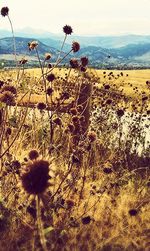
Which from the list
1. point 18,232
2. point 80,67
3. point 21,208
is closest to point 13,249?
point 18,232

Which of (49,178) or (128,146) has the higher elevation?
(49,178)

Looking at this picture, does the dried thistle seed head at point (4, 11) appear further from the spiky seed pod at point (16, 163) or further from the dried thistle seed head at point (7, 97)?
the spiky seed pod at point (16, 163)

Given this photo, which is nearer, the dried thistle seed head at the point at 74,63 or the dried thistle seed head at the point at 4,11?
the dried thistle seed head at the point at 74,63

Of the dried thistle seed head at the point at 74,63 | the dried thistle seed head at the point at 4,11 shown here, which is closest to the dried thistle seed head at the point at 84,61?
the dried thistle seed head at the point at 74,63

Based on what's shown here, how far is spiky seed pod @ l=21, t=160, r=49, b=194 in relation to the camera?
1792 mm

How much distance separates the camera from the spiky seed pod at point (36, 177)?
1.79m

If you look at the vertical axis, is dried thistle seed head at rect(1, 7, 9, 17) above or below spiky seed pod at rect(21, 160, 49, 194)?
above

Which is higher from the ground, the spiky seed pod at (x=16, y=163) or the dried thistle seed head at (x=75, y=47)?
the dried thistle seed head at (x=75, y=47)

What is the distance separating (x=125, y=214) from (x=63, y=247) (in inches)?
40.6

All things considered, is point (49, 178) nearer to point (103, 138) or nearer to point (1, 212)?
point (1, 212)

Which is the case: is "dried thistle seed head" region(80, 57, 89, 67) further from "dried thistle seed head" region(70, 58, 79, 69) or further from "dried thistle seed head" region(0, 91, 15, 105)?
"dried thistle seed head" region(0, 91, 15, 105)

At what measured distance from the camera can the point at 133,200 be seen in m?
4.54

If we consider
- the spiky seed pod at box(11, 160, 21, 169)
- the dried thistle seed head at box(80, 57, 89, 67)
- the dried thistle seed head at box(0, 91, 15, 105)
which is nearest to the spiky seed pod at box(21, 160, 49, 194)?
the dried thistle seed head at box(0, 91, 15, 105)

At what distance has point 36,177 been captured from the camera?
1825mm
